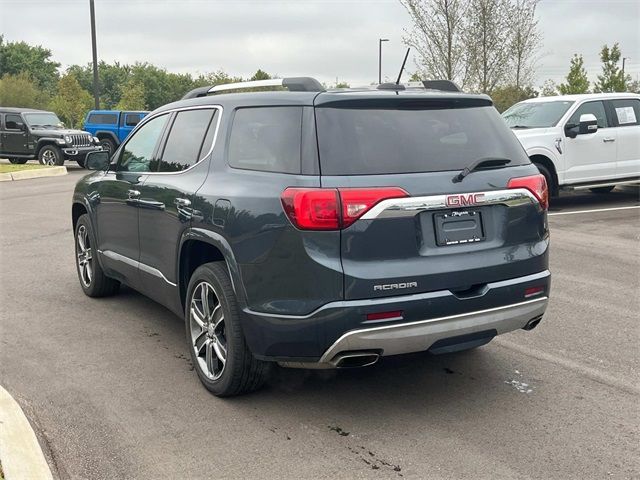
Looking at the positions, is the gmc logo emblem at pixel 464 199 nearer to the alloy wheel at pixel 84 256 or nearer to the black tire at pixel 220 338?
the black tire at pixel 220 338

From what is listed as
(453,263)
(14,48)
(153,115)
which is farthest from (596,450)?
(14,48)

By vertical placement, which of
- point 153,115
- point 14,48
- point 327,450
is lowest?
point 327,450

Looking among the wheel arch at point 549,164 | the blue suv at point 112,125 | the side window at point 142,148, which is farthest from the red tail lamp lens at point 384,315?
the blue suv at point 112,125

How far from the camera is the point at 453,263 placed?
12.1 ft

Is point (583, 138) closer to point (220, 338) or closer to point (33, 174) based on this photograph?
point (220, 338)

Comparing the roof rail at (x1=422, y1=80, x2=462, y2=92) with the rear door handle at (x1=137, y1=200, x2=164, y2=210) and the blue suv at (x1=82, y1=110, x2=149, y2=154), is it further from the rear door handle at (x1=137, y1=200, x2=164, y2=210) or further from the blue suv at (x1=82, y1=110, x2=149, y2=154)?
the blue suv at (x1=82, y1=110, x2=149, y2=154)

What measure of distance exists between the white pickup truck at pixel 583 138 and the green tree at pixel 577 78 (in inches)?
993

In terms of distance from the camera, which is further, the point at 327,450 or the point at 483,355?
the point at 483,355

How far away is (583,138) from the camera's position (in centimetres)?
1191

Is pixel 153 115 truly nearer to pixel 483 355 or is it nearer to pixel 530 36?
pixel 483 355

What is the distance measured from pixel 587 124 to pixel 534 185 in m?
8.33

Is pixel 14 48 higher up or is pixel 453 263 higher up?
pixel 14 48

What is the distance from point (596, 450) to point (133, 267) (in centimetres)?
356

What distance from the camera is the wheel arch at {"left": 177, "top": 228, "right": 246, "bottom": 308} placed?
3.90 metres
